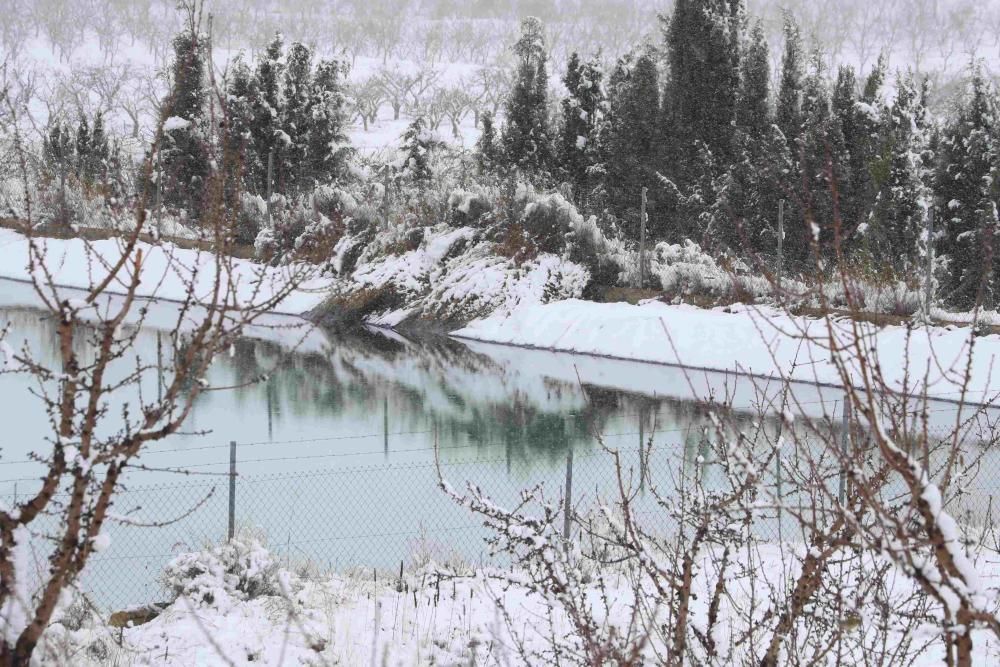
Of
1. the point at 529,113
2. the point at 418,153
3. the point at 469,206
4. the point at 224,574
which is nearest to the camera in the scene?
the point at 224,574

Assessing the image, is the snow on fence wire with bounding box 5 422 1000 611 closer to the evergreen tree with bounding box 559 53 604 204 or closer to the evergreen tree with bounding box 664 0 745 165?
the evergreen tree with bounding box 664 0 745 165

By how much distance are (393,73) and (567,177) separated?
3197 inches

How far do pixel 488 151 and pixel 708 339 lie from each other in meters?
13.2

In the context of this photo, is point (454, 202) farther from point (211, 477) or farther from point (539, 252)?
point (211, 477)

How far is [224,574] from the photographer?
5832 millimetres

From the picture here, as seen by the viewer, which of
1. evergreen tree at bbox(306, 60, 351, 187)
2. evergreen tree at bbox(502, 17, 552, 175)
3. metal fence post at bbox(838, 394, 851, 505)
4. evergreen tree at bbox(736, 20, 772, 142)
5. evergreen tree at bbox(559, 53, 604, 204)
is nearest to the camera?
metal fence post at bbox(838, 394, 851, 505)

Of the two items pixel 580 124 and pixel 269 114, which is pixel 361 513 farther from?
pixel 269 114

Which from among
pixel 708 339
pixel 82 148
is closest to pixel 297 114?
pixel 82 148

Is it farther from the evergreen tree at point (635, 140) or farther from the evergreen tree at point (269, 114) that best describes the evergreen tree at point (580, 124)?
the evergreen tree at point (269, 114)

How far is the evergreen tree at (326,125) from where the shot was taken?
96.5ft

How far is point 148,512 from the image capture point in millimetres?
7625

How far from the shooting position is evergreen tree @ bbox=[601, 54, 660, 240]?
2491 cm

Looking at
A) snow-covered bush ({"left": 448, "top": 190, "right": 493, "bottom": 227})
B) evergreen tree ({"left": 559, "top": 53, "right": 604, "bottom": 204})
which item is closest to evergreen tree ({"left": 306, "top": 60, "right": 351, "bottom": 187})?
evergreen tree ({"left": 559, "top": 53, "right": 604, "bottom": 204})

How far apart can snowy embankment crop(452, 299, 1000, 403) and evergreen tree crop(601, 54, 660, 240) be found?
19.6 ft
